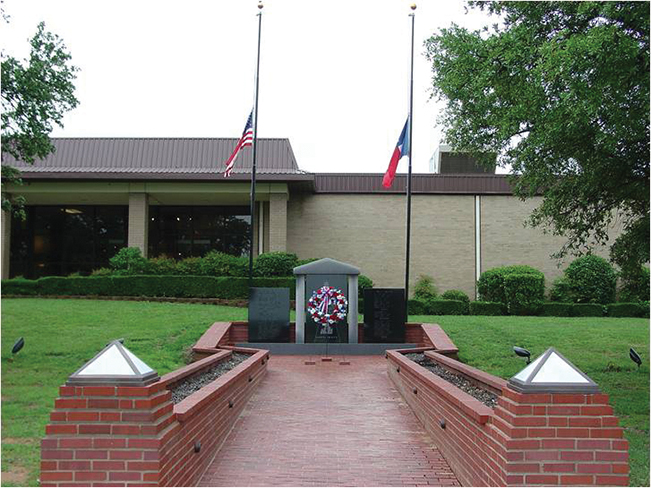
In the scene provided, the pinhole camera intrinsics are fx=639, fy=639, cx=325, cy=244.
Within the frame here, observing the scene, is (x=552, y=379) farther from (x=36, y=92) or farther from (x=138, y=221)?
(x=138, y=221)

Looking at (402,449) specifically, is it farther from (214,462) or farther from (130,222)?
(130,222)

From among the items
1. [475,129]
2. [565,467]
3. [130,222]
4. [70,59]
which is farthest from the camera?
[130,222]

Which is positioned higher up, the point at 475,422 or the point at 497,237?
the point at 497,237

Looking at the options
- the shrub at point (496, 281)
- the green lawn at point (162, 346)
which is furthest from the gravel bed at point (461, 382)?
the shrub at point (496, 281)

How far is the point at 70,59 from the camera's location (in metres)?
12.0

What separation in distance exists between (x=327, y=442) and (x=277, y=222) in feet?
57.7

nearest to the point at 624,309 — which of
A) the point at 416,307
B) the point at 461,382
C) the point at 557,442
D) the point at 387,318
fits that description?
the point at 416,307

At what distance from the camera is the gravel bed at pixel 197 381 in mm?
8203

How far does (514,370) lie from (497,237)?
14.7m

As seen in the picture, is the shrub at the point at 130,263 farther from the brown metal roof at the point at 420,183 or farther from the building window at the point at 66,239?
the brown metal roof at the point at 420,183

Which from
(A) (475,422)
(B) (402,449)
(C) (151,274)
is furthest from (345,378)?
(C) (151,274)

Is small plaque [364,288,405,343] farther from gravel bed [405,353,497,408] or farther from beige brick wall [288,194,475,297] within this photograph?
beige brick wall [288,194,475,297]

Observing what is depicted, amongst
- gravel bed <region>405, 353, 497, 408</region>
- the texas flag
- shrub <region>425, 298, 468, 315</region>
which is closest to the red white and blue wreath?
gravel bed <region>405, 353, 497, 408</region>

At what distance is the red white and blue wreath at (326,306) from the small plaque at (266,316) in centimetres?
72
